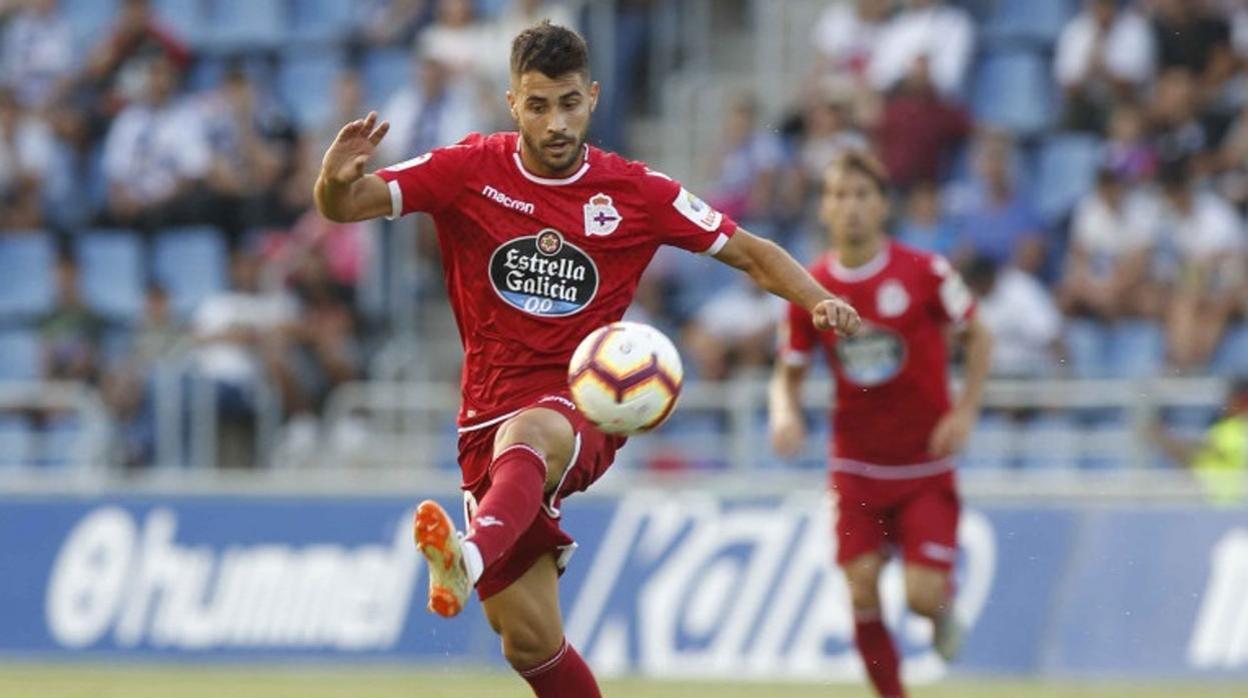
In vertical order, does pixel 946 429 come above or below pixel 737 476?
above

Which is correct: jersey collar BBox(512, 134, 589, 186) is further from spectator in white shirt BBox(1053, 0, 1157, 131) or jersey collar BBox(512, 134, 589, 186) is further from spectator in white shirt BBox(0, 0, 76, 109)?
spectator in white shirt BBox(0, 0, 76, 109)

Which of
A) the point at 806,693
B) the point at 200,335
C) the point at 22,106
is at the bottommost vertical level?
the point at 806,693

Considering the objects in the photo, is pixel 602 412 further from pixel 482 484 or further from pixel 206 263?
pixel 206 263

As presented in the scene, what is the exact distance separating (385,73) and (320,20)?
4.30 feet

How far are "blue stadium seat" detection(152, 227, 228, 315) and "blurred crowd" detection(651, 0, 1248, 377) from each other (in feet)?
12.5

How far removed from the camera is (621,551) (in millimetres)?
15359

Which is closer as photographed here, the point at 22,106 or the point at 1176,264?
the point at 1176,264

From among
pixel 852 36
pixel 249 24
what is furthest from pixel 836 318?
pixel 249 24

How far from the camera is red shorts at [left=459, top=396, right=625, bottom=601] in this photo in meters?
8.56

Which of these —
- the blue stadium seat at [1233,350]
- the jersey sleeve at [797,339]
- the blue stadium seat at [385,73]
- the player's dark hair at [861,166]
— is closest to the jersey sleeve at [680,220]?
the player's dark hair at [861,166]

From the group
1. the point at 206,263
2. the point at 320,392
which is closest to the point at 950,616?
the point at 320,392

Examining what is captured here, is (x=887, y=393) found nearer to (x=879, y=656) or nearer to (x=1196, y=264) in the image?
(x=879, y=656)

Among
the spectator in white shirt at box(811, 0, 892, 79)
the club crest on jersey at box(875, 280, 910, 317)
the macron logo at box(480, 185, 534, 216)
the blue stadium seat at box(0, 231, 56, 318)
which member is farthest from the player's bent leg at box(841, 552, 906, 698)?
the blue stadium seat at box(0, 231, 56, 318)

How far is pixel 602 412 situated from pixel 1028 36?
1126 cm
